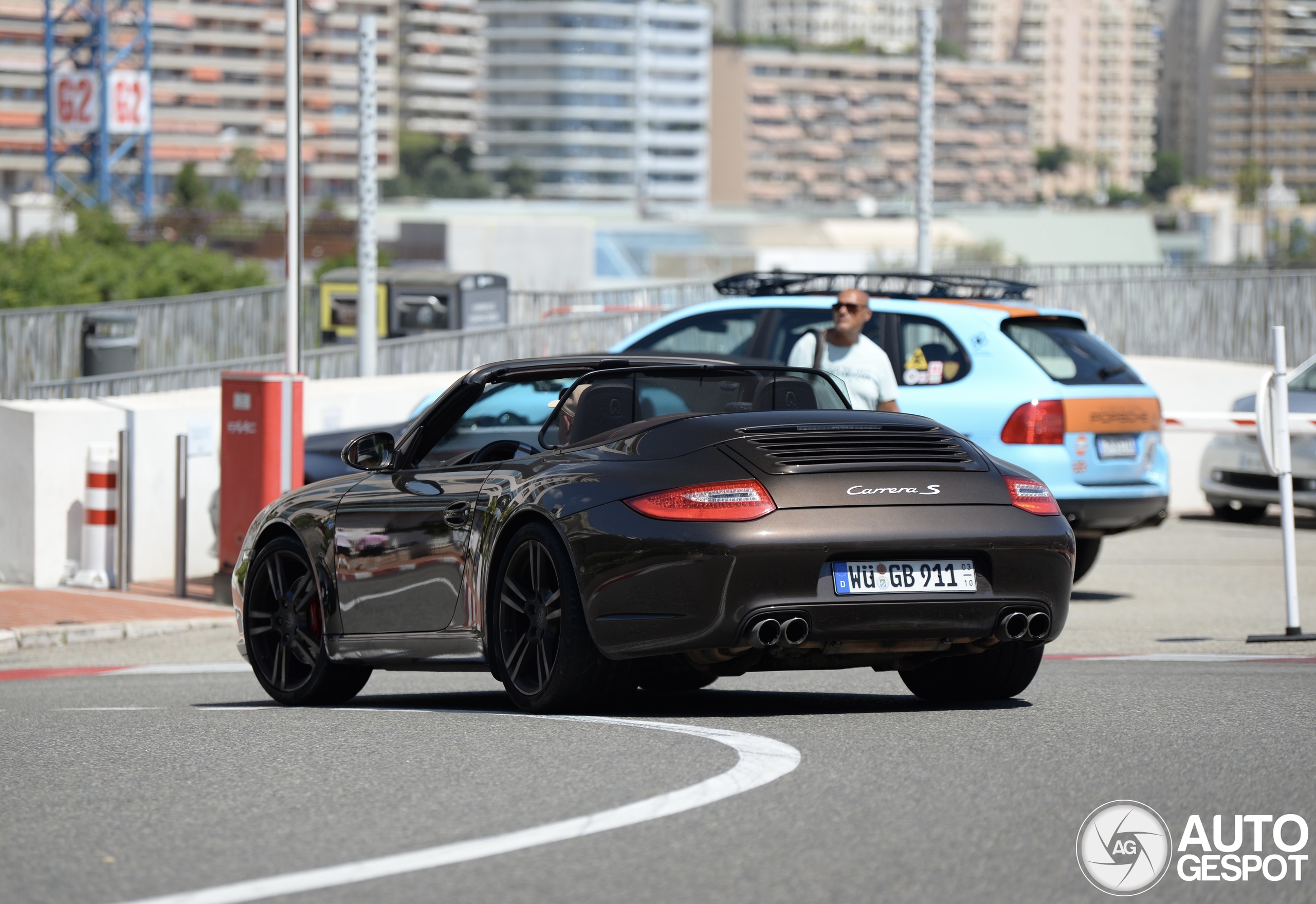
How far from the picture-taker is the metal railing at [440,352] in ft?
73.4

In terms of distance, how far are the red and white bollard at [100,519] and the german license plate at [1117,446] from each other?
6979mm

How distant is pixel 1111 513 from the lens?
12.5m

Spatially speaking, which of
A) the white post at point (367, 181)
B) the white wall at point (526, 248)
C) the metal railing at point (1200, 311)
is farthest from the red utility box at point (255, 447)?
the white wall at point (526, 248)

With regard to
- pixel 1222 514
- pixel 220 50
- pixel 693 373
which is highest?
pixel 220 50

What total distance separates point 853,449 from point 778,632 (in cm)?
69

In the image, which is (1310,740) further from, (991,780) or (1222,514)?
(1222,514)

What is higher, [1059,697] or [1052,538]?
[1052,538]

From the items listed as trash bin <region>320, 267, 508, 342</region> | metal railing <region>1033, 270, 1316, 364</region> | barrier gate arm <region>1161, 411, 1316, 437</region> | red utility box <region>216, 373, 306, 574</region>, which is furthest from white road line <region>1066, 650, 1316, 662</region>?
trash bin <region>320, 267, 508, 342</region>

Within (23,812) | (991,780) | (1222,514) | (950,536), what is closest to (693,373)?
(950,536)

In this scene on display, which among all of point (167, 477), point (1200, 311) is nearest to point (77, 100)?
point (1200, 311)

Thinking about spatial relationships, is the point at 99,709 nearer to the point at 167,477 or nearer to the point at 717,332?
the point at 717,332

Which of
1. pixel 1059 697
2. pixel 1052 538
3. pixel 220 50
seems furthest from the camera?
pixel 220 50

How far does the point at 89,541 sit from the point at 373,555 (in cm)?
758

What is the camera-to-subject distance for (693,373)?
761 centimetres
